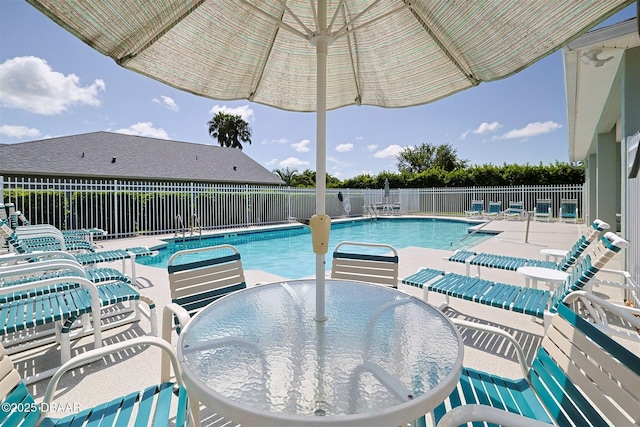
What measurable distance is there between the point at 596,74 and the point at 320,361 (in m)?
6.84


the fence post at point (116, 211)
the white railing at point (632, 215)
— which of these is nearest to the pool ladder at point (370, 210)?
the fence post at point (116, 211)

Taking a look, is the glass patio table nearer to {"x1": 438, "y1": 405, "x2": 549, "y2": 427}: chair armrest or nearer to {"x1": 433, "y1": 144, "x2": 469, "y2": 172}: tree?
{"x1": 438, "y1": 405, "x2": 549, "y2": 427}: chair armrest

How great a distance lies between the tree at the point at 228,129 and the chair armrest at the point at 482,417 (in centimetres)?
3676

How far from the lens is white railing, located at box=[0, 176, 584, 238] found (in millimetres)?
8906

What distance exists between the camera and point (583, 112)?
286 inches

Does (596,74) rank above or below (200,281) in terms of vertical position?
above

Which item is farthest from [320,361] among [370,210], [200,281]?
[370,210]

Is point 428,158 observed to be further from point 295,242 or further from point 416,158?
point 295,242

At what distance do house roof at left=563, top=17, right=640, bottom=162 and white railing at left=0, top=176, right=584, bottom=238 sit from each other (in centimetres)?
953

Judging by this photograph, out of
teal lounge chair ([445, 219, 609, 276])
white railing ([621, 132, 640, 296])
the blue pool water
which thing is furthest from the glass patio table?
the blue pool water

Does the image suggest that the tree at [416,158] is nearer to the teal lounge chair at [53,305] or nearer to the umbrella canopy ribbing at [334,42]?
the umbrella canopy ribbing at [334,42]

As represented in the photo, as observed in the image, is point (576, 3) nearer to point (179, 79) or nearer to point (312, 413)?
point (312, 413)

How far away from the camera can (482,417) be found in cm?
82

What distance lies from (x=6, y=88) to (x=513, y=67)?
18359 mm
